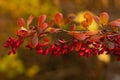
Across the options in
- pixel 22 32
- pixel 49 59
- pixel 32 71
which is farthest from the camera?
pixel 49 59

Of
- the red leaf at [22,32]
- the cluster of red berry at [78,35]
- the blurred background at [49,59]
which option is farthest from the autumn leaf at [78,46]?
the blurred background at [49,59]

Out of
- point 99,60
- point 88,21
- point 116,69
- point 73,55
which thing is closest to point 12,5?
point 73,55

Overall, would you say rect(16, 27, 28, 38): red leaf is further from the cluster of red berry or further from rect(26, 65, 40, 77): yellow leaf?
rect(26, 65, 40, 77): yellow leaf

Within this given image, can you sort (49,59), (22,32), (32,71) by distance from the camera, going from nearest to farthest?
(22,32), (32,71), (49,59)

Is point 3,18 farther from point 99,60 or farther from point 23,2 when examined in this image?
point 99,60

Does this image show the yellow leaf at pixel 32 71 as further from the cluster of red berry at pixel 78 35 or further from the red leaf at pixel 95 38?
the red leaf at pixel 95 38

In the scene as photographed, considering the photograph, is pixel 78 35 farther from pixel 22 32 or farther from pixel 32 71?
pixel 32 71

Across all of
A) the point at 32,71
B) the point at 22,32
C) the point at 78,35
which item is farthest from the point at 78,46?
the point at 32,71

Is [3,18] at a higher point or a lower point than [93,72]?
higher
